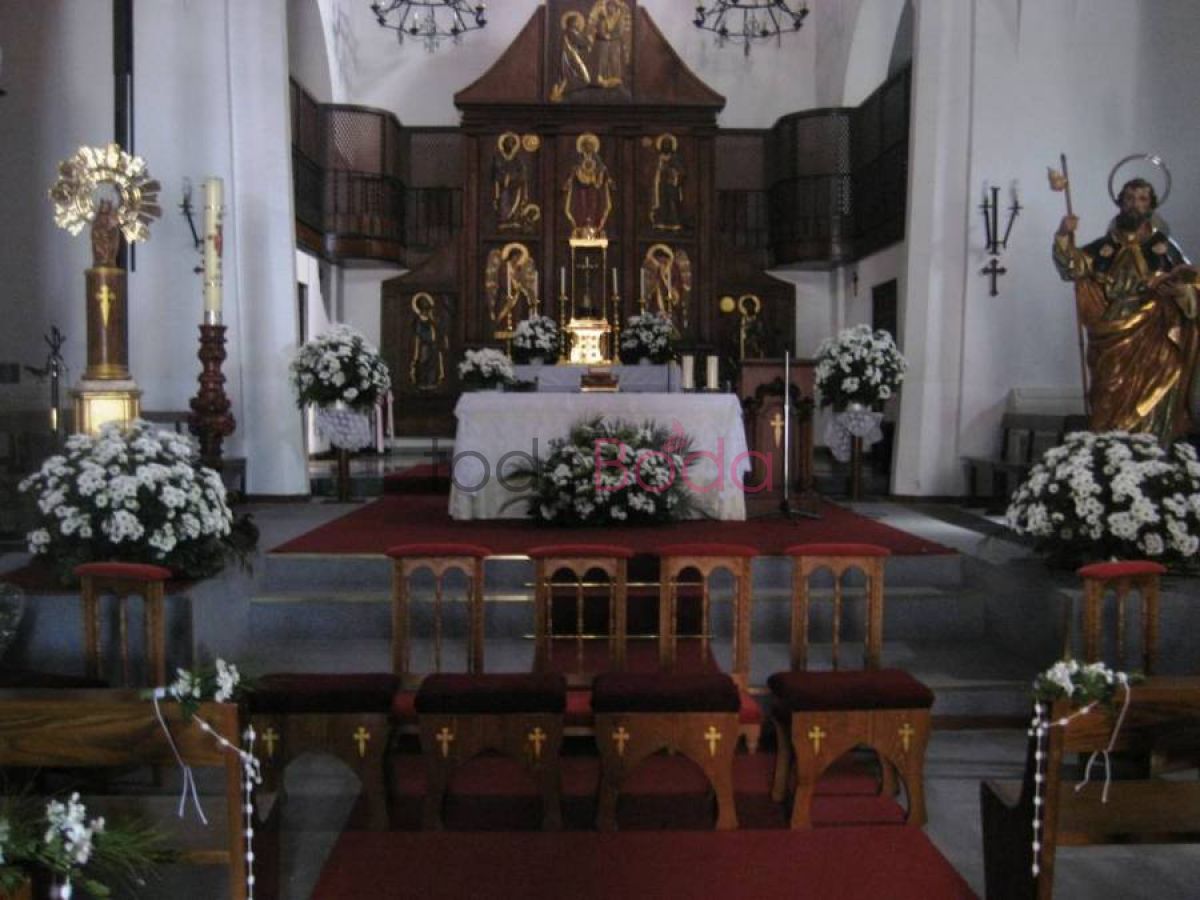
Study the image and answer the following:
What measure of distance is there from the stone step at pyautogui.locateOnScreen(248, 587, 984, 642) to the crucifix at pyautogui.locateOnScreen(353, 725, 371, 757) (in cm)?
223

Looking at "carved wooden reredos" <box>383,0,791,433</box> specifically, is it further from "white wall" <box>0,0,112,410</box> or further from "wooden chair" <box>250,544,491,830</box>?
"wooden chair" <box>250,544,491,830</box>

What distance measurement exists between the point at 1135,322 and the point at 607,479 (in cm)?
400

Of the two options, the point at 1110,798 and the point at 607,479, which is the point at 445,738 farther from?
the point at 607,479

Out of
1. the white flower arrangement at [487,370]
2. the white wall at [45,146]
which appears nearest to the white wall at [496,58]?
the white wall at [45,146]

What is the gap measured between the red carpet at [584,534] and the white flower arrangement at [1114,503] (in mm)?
1248

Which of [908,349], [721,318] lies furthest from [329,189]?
[908,349]

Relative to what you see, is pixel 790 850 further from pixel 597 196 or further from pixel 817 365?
pixel 597 196

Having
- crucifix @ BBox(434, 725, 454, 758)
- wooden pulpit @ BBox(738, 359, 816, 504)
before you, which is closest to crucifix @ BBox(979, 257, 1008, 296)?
wooden pulpit @ BBox(738, 359, 816, 504)

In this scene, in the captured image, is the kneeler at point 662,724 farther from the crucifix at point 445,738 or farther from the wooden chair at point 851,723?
the crucifix at point 445,738

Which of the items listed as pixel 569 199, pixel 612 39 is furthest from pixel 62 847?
pixel 612 39

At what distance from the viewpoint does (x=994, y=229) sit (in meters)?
9.44

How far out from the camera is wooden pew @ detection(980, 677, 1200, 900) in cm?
265

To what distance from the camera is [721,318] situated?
14.3 m

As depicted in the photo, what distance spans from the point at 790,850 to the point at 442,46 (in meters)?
14.0
